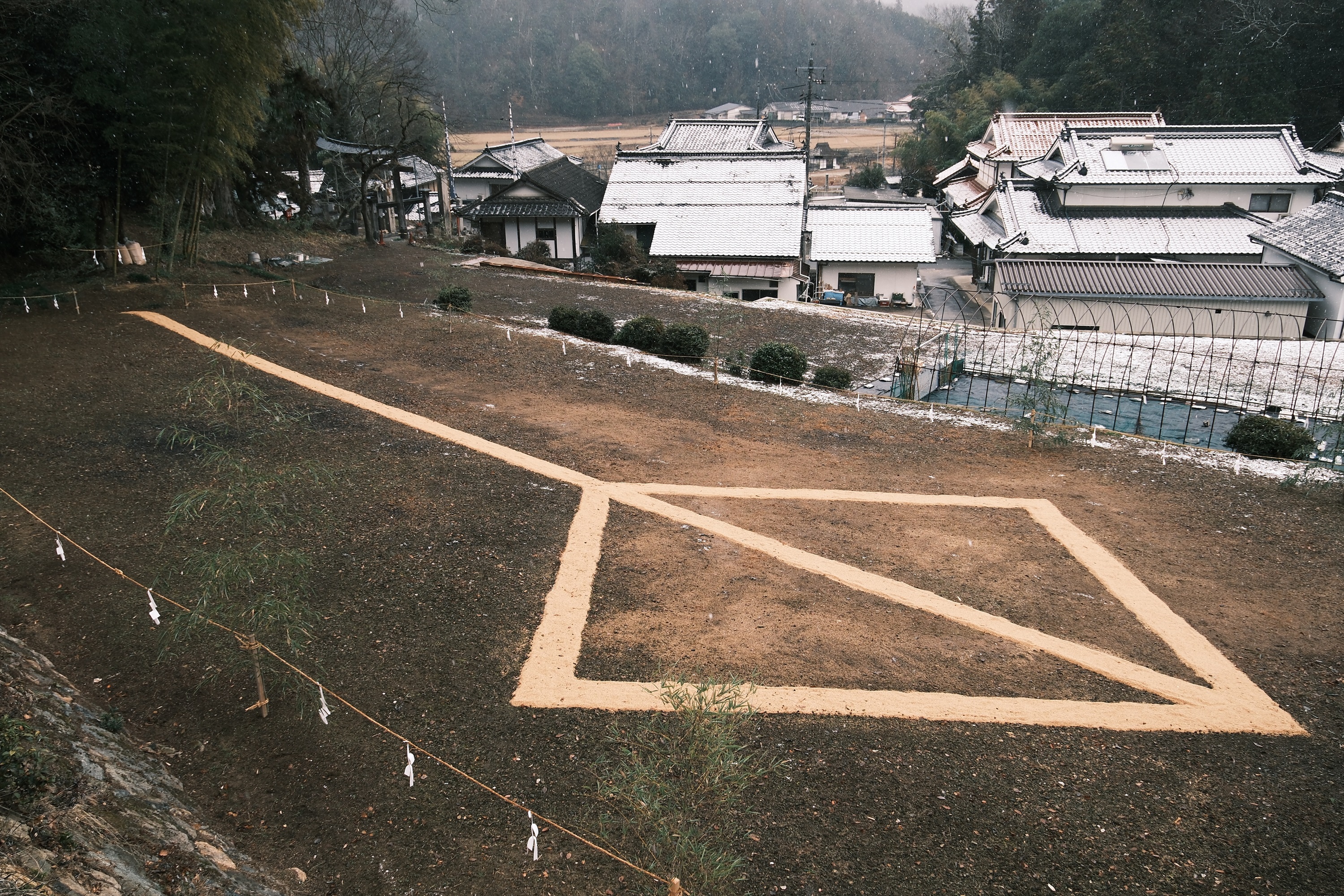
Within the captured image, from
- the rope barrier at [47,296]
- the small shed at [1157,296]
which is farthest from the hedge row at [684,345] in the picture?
the small shed at [1157,296]

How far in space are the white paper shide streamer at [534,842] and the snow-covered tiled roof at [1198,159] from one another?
31118 mm

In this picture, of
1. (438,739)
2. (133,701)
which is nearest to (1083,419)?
(438,739)

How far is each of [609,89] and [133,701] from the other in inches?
3443

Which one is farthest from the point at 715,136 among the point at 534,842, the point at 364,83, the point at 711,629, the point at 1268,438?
the point at 534,842

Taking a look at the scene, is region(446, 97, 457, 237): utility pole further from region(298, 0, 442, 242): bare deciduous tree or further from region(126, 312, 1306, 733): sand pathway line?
region(126, 312, 1306, 733): sand pathway line

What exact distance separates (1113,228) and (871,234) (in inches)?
334

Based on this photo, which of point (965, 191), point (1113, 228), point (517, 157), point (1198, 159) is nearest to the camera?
point (1113, 228)

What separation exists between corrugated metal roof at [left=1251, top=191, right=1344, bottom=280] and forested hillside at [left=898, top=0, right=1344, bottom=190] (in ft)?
48.9

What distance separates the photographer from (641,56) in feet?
295

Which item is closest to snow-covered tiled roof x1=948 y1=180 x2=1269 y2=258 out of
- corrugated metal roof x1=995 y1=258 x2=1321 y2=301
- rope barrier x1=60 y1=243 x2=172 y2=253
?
corrugated metal roof x1=995 y1=258 x2=1321 y2=301

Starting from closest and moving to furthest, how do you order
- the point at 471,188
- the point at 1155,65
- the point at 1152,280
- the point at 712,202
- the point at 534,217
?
the point at 1152,280 < the point at 712,202 < the point at 534,217 < the point at 471,188 < the point at 1155,65

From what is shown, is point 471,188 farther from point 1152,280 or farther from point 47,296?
point 1152,280

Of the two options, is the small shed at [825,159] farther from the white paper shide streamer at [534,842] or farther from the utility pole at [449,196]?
the white paper shide streamer at [534,842]

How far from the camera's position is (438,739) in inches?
266
